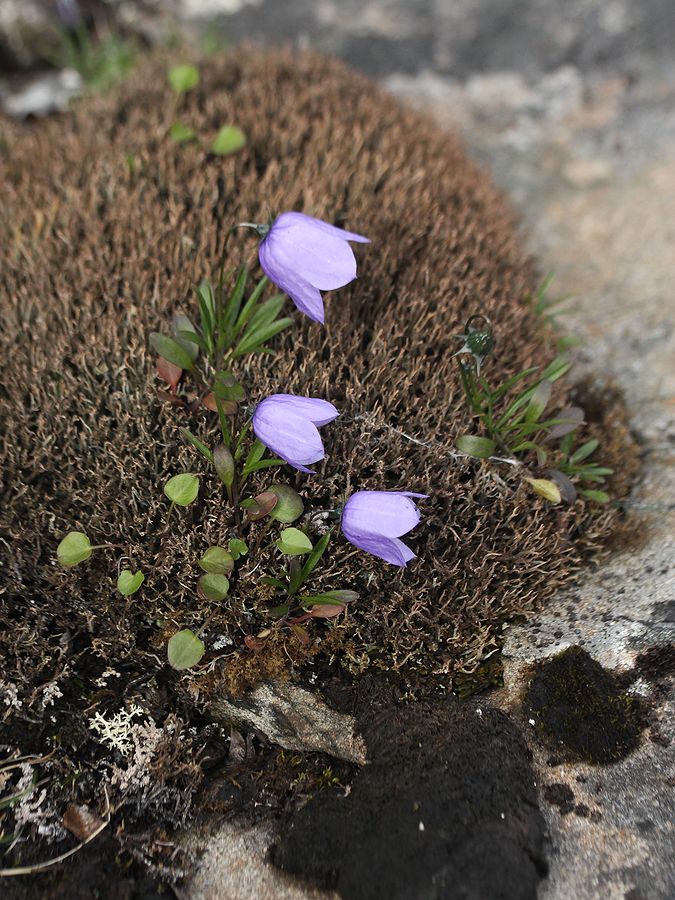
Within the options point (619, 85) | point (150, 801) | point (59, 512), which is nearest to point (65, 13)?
point (619, 85)

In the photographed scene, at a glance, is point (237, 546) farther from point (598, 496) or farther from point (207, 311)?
point (598, 496)

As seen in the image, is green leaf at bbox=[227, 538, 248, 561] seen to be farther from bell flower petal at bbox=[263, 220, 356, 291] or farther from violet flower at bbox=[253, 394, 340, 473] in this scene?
bell flower petal at bbox=[263, 220, 356, 291]

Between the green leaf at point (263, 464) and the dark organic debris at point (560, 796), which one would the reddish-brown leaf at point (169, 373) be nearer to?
the green leaf at point (263, 464)

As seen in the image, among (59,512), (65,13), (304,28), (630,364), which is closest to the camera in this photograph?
(59,512)

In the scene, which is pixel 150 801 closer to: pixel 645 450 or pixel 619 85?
pixel 645 450

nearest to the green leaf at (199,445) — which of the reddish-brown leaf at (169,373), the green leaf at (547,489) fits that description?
the reddish-brown leaf at (169,373)
